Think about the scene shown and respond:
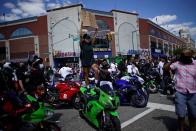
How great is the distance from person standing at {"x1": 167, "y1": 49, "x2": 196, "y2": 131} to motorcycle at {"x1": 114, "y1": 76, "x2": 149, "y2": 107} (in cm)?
358

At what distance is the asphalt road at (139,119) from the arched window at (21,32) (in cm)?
4965

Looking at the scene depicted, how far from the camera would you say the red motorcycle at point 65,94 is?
28.2 ft

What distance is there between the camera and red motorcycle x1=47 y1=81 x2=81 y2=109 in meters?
8.60

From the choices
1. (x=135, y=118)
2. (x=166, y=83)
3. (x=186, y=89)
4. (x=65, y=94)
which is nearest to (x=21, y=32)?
(x=166, y=83)

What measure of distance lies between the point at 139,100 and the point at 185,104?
12.2 ft

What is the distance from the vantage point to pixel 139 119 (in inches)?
267

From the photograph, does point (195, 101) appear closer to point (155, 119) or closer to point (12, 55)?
point (155, 119)

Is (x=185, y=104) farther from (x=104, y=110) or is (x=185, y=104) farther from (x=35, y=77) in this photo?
(x=35, y=77)

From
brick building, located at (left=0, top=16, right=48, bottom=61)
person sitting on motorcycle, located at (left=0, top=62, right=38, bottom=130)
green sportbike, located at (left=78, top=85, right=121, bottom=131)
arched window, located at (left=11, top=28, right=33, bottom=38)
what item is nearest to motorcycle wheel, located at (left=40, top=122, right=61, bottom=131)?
person sitting on motorcycle, located at (left=0, top=62, right=38, bottom=130)

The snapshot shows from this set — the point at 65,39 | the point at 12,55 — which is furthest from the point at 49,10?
the point at 12,55

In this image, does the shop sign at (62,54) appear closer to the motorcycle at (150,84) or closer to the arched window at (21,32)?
the arched window at (21,32)

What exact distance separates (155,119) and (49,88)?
4530 mm

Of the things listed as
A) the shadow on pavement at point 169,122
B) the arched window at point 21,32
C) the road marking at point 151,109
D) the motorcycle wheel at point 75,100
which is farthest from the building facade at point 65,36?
the shadow on pavement at point 169,122

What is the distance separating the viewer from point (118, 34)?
57.2 metres
